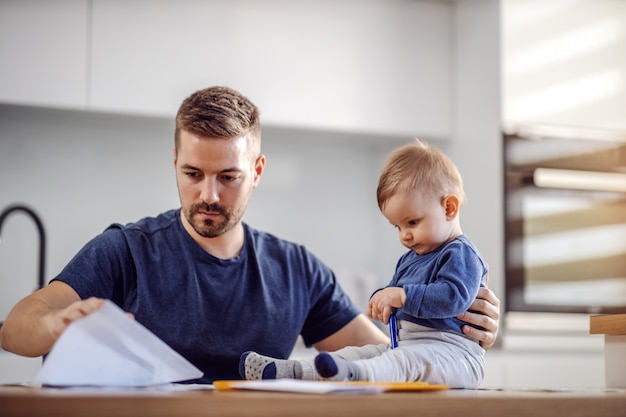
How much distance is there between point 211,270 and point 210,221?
0.40ft

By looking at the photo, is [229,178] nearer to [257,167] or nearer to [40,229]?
[257,167]

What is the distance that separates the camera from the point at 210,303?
176 centimetres

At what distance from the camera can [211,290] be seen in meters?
1.77

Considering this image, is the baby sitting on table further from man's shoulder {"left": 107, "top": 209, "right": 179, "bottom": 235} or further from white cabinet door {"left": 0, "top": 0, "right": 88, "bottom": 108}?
white cabinet door {"left": 0, "top": 0, "right": 88, "bottom": 108}

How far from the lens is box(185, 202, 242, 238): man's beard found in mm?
1706

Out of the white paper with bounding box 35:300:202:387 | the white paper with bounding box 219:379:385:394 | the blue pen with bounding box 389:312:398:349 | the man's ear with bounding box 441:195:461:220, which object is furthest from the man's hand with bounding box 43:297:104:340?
the man's ear with bounding box 441:195:461:220

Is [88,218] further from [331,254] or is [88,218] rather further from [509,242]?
[509,242]

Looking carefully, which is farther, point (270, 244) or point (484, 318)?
point (270, 244)

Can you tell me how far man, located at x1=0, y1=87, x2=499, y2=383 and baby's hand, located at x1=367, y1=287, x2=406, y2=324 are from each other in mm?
522

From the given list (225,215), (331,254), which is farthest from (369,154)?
(225,215)

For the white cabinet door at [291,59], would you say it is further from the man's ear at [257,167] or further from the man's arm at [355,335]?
the man's arm at [355,335]

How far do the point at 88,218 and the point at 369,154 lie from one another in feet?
3.82

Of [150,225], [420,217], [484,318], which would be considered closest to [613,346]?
[484,318]

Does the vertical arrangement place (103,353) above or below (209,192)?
below
